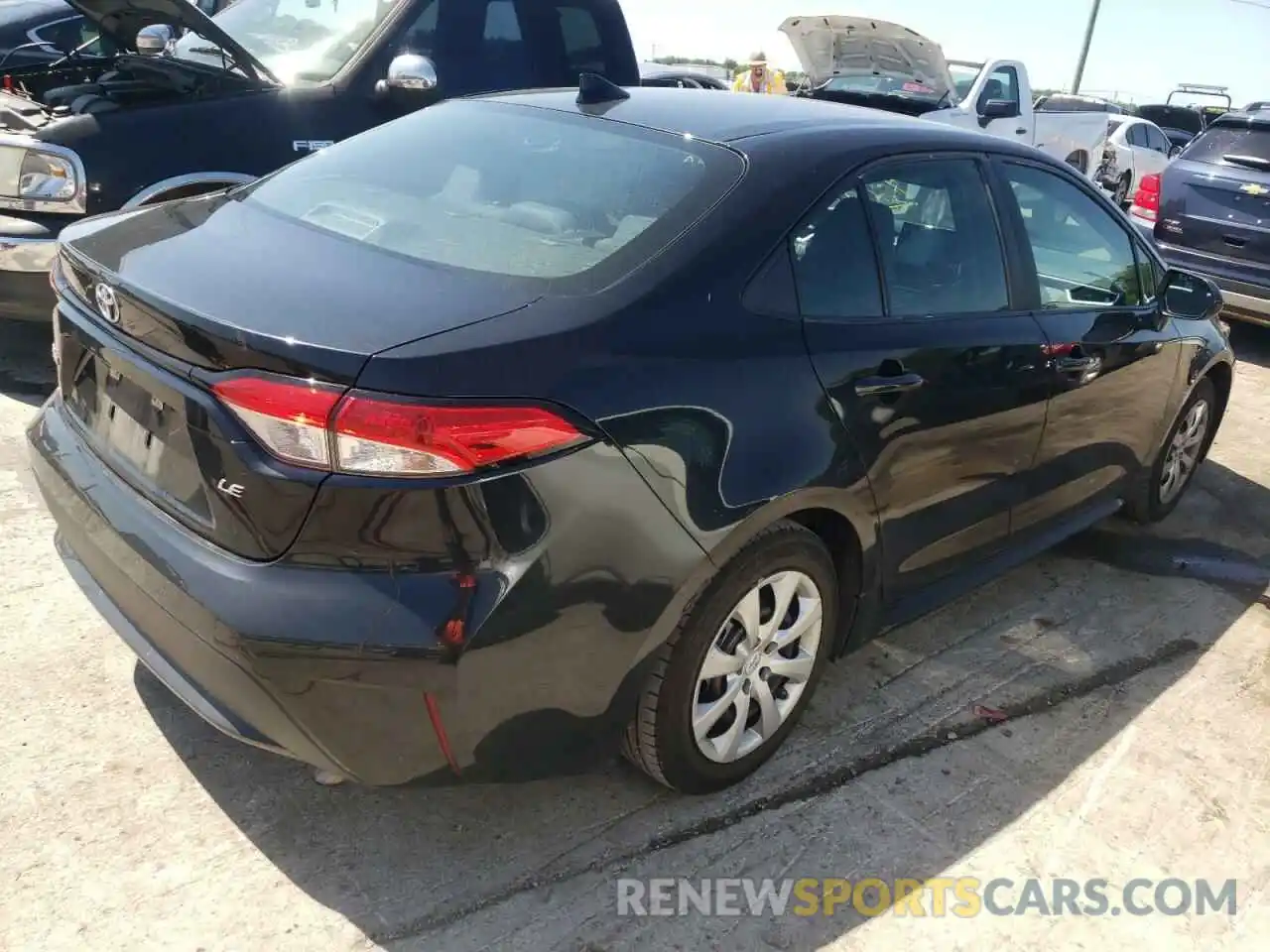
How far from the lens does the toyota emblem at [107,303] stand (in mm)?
2359

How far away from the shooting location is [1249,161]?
7.62m

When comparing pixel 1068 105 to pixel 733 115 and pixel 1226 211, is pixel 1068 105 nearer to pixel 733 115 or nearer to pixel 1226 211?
pixel 1226 211

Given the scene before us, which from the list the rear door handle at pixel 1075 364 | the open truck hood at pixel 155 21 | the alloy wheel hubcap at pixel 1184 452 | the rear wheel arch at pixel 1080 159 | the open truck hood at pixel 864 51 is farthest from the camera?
the rear wheel arch at pixel 1080 159

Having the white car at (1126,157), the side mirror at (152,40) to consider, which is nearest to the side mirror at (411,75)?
the side mirror at (152,40)

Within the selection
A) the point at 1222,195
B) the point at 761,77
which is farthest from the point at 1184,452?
the point at 761,77

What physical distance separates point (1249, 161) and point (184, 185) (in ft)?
22.9

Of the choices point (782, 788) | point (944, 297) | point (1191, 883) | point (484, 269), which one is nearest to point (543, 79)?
point (944, 297)

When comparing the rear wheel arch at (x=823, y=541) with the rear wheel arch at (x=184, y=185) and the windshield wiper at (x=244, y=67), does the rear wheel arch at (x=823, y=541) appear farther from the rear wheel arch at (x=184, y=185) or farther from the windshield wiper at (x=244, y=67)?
the windshield wiper at (x=244, y=67)

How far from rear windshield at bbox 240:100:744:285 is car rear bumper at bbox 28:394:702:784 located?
591 millimetres

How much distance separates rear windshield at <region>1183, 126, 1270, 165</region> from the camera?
764 centimetres

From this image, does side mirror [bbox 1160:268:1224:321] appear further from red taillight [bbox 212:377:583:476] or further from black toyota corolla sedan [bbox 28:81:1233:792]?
red taillight [bbox 212:377:583:476]

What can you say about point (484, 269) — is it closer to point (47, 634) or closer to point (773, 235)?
point (773, 235)

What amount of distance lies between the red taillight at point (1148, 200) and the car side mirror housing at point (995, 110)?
114 inches

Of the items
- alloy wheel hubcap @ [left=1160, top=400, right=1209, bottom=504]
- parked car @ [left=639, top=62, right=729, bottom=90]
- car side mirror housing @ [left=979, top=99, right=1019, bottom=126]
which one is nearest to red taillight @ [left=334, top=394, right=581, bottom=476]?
alloy wheel hubcap @ [left=1160, top=400, right=1209, bottom=504]
